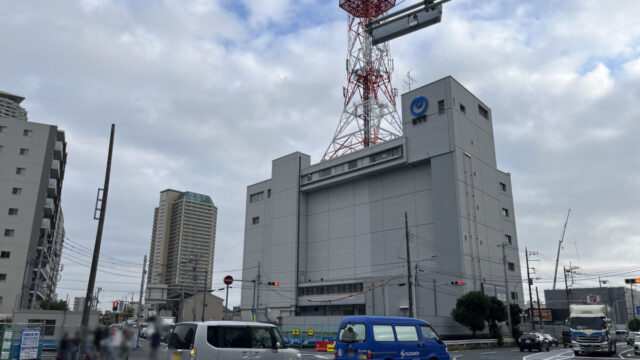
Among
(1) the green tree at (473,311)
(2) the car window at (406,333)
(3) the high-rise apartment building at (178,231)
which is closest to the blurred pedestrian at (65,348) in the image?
(2) the car window at (406,333)

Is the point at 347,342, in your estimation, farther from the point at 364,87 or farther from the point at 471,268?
the point at 364,87

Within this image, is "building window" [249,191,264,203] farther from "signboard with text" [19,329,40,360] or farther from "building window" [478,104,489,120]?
"signboard with text" [19,329,40,360]

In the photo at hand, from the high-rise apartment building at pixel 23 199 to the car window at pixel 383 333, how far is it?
5868cm

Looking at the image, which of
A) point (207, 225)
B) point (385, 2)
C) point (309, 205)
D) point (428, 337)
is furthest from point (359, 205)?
point (207, 225)

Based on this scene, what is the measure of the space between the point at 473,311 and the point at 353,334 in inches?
1417

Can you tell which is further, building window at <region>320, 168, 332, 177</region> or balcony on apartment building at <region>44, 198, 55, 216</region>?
building window at <region>320, 168, 332, 177</region>

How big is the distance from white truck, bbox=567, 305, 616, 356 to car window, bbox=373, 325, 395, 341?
22047 mm

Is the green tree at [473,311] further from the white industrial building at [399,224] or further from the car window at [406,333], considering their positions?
the car window at [406,333]

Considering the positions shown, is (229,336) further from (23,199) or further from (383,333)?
(23,199)

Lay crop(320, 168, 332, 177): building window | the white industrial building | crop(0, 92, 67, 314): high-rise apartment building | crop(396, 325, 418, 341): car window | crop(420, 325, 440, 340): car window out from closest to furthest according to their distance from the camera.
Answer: crop(396, 325, 418, 341): car window, crop(420, 325, 440, 340): car window, the white industrial building, crop(0, 92, 67, 314): high-rise apartment building, crop(320, 168, 332, 177): building window

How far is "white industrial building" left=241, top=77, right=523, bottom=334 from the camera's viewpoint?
183ft

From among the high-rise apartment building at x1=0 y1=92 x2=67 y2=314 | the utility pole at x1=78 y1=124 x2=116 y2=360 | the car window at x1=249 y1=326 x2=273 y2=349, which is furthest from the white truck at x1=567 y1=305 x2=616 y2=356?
the high-rise apartment building at x1=0 y1=92 x2=67 y2=314

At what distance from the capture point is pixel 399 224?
62.4 metres

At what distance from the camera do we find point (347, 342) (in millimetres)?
16812
